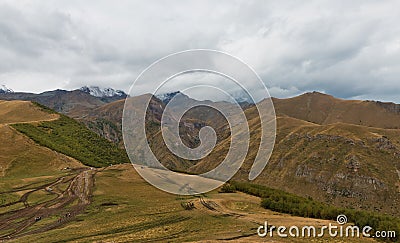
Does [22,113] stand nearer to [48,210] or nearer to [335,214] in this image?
[48,210]

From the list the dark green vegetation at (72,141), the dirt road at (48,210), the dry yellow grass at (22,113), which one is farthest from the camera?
the dry yellow grass at (22,113)

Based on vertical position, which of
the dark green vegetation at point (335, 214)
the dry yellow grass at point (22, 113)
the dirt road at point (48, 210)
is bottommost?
the dirt road at point (48, 210)

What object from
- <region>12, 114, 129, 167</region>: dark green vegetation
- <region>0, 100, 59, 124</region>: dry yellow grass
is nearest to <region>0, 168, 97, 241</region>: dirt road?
<region>12, 114, 129, 167</region>: dark green vegetation

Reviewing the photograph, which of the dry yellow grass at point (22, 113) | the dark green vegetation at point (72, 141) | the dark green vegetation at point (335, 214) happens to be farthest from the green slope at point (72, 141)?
the dark green vegetation at point (335, 214)

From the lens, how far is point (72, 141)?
114938mm

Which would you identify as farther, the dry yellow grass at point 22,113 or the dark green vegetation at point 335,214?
the dry yellow grass at point 22,113

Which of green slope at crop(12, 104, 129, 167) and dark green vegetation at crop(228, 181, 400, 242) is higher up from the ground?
green slope at crop(12, 104, 129, 167)

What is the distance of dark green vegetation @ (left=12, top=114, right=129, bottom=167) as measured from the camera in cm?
9650

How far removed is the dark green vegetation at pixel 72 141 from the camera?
317 ft

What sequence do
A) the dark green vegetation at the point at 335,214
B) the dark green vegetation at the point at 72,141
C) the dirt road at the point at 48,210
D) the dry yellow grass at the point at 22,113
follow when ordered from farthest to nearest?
1. the dry yellow grass at the point at 22,113
2. the dark green vegetation at the point at 72,141
3. the dark green vegetation at the point at 335,214
4. the dirt road at the point at 48,210

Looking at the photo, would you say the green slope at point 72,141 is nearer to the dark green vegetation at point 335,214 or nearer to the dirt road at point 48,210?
the dirt road at point 48,210

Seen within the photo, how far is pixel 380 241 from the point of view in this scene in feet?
101

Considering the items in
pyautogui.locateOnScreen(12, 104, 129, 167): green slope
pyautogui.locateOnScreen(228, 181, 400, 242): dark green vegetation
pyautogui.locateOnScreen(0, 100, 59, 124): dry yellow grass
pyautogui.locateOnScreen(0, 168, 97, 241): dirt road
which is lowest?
pyautogui.locateOnScreen(0, 168, 97, 241): dirt road

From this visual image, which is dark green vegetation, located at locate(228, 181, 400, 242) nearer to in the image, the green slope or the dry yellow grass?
the green slope
